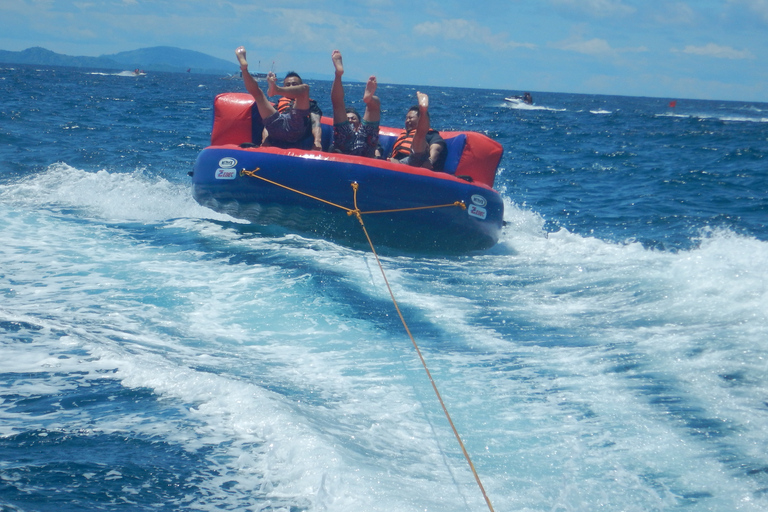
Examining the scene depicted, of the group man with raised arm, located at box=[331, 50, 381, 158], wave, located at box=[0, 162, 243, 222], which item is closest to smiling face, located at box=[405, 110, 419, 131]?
man with raised arm, located at box=[331, 50, 381, 158]

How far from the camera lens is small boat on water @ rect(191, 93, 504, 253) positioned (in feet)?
16.8

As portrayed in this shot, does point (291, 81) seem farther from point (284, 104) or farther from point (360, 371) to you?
point (360, 371)

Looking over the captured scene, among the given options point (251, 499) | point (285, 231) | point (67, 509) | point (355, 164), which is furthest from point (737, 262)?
point (67, 509)

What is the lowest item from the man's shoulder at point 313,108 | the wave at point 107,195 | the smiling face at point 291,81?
the wave at point 107,195

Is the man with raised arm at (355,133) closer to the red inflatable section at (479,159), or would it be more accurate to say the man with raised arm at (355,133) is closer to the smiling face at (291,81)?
the smiling face at (291,81)

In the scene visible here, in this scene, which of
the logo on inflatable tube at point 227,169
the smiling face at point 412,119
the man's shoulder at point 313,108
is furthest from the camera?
the man's shoulder at point 313,108

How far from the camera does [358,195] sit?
16.7 feet

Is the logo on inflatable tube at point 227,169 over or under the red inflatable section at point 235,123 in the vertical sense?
under

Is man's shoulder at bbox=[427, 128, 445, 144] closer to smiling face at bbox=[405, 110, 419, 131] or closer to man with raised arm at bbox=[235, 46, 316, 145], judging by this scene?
smiling face at bbox=[405, 110, 419, 131]

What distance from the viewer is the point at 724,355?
3.29 m

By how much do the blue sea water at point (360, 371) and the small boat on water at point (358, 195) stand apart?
0.73 feet

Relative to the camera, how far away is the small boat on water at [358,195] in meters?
5.11

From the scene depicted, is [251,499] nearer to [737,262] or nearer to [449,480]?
[449,480]

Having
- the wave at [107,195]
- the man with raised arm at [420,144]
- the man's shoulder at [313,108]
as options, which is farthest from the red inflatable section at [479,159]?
the wave at [107,195]
